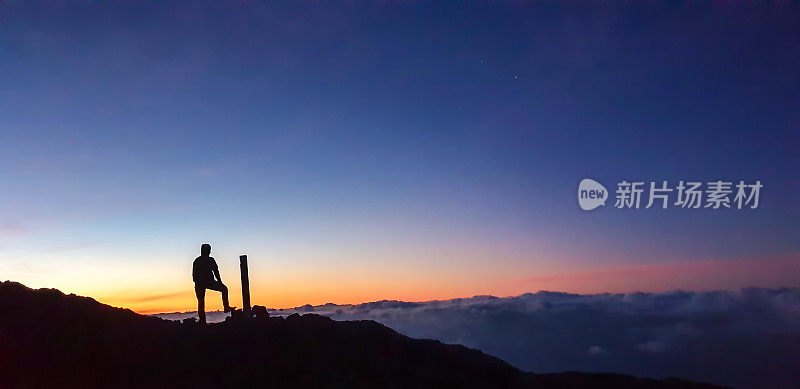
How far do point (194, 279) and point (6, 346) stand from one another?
546 cm

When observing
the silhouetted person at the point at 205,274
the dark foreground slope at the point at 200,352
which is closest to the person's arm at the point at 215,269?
the silhouetted person at the point at 205,274

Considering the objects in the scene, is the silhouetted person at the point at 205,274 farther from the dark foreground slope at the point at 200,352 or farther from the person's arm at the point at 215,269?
the dark foreground slope at the point at 200,352

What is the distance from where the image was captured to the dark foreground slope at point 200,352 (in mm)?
17016

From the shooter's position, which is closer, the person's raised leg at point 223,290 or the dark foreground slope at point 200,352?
the dark foreground slope at point 200,352

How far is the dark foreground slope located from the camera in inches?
670

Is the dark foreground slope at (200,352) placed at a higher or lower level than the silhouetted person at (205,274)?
lower

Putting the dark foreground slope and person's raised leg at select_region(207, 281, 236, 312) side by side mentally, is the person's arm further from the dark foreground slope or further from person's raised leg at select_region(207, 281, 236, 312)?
the dark foreground slope

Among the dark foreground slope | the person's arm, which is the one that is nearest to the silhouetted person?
the person's arm

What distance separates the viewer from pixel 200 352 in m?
18.0

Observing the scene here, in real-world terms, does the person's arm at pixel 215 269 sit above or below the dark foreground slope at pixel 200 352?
above

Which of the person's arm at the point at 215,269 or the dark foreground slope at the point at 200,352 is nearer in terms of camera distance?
the dark foreground slope at the point at 200,352

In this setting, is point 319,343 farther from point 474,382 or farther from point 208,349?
point 474,382

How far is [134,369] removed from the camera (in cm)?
1712

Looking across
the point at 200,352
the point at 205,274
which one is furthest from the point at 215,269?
the point at 200,352
